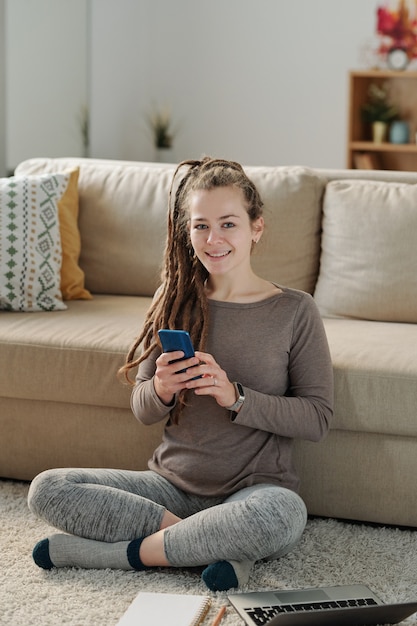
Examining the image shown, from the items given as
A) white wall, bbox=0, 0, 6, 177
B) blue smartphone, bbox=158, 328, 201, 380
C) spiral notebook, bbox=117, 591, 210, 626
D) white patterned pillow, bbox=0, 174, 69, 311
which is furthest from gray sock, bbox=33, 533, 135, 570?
white wall, bbox=0, 0, 6, 177

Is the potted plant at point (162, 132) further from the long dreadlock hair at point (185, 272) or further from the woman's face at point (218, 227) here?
the woman's face at point (218, 227)

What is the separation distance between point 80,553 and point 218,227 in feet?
2.37

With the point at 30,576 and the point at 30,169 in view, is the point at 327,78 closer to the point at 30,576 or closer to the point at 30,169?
the point at 30,169

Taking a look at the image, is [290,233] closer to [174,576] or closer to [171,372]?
[171,372]

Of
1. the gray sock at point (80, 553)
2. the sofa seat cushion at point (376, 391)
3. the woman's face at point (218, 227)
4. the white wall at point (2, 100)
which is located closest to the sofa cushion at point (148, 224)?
the sofa seat cushion at point (376, 391)

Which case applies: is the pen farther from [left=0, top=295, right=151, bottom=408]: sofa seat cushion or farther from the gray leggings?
[left=0, top=295, right=151, bottom=408]: sofa seat cushion

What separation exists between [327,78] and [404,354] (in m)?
3.72

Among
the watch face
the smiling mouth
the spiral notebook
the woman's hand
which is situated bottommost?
the spiral notebook

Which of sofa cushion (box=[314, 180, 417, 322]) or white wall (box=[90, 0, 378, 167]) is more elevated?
white wall (box=[90, 0, 378, 167])

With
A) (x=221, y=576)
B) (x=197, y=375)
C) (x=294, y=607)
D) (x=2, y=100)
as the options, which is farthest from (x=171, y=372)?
(x=2, y=100)

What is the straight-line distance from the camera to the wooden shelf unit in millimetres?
5426

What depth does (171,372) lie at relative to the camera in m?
1.95

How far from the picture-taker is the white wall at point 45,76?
15.6 feet

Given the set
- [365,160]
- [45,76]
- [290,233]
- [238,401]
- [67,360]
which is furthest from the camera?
[365,160]
